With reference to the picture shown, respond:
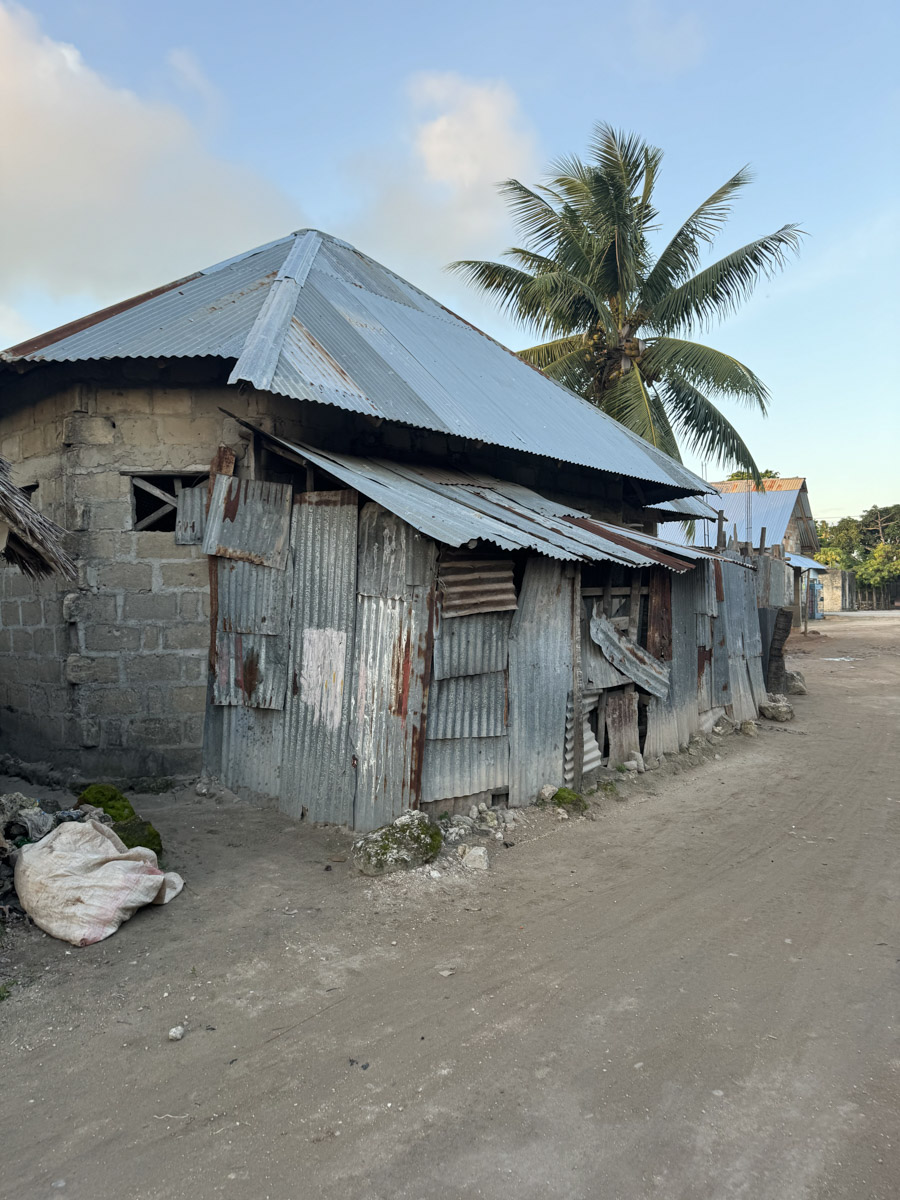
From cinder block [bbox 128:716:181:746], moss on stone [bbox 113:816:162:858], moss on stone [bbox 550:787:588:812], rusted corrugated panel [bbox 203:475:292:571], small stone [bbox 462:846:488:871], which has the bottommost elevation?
small stone [bbox 462:846:488:871]

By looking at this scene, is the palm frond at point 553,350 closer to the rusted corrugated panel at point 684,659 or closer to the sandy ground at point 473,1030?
the rusted corrugated panel at point 684,659

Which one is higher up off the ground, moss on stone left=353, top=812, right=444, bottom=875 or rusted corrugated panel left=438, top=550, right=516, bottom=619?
rusted corrugated panel left=438, top=550, right=516, bottom=619

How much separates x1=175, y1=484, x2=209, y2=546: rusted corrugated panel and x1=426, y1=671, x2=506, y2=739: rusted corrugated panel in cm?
273

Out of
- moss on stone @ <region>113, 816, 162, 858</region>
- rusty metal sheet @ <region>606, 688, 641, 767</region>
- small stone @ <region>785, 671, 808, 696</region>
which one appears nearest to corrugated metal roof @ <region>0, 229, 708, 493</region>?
rusty metal sheet @ <region>606, 688, 641, 767</region>

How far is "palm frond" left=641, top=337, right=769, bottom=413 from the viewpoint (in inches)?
570

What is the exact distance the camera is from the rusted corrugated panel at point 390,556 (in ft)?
19.2

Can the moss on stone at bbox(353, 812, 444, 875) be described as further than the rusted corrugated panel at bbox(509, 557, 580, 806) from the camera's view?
No

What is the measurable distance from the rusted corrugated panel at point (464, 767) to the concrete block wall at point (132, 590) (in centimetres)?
245

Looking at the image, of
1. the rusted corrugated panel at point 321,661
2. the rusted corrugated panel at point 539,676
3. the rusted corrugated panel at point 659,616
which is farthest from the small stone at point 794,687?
the rusted corrugated panel at point 321,661

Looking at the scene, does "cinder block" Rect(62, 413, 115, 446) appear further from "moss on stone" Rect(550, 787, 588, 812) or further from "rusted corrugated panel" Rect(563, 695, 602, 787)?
"moss on stone" Rect(550, 787, 588, 812)

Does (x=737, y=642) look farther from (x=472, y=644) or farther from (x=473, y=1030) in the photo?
(x=473, y=1030)

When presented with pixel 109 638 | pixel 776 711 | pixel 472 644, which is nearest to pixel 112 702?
pixel 109 638

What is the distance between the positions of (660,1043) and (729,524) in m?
30.8

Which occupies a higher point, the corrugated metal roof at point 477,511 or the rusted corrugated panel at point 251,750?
the corrugated metal roof at point 477,511
